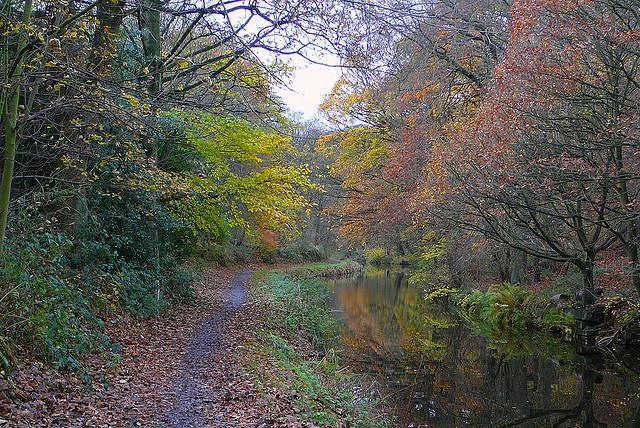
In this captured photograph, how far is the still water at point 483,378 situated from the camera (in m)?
10.2

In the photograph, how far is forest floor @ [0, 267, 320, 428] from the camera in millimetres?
6150

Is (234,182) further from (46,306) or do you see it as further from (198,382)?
(46,306)

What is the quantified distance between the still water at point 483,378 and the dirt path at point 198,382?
3.61 meters

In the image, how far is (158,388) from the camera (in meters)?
7.81

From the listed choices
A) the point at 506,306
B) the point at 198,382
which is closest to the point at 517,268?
the point at 506,306

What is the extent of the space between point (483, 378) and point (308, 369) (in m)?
5.19

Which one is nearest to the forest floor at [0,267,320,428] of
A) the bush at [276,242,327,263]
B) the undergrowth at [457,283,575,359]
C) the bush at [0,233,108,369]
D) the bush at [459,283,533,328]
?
the bush at [0,233,108,369]

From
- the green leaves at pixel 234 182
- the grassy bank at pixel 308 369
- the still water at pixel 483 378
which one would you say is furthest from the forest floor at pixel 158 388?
the green leaves at pixel 234 182

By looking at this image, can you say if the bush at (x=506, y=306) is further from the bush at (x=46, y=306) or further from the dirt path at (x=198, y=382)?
the bush at (x=46, y=306)

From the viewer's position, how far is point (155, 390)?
7719 mm

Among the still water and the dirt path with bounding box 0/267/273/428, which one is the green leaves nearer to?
the dirt path with bounding box 0/267/273/428

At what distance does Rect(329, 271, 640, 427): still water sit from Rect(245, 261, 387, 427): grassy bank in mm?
912

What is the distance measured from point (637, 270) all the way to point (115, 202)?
41.9 ft

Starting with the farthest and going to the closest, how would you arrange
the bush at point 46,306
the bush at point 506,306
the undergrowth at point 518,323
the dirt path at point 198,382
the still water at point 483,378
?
Answer: 1. the bush at point 506,306
2. the undergrowth at point 518,323
3. the still water at point 483,378
4. the bush at point 46,306
5. the dirt path at point 198,382
